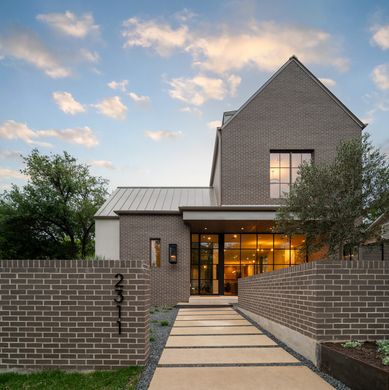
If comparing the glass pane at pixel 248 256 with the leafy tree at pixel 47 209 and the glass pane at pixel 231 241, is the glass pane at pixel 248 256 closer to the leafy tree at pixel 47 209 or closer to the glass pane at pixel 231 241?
the glass pane at pixel 231 241

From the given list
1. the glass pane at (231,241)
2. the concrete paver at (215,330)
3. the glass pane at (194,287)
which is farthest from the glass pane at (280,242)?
the concrete paver at (215,330)

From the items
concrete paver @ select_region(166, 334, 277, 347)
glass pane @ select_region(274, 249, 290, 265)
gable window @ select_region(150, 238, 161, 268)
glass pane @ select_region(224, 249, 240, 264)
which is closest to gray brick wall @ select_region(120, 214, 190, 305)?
gable window @ select_region(150, 238, 161, 268)

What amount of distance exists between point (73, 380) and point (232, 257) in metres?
15.6

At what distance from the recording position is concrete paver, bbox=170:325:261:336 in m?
8.91

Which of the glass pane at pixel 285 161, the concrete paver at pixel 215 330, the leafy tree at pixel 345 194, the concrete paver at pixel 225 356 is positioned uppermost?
the glass pane at pixel 285 161

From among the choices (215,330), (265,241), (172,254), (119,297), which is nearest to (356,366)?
(119,297)

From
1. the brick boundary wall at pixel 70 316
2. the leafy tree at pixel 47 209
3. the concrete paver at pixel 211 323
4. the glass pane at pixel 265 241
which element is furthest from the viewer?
the leafy tree at pixel 47 209

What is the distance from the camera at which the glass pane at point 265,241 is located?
19.9 m

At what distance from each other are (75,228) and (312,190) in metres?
25.5

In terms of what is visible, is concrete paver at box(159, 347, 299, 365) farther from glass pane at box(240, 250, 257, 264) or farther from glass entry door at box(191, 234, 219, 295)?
glass pane at box(240, 250, 257, 264)

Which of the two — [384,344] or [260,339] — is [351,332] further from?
[260,339]

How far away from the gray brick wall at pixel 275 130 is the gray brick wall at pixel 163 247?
10.1ft

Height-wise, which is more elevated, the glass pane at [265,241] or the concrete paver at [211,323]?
the glass pane at [265,241]

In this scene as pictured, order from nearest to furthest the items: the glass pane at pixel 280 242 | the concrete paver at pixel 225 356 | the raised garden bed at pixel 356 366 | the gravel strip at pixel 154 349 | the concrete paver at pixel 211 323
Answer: the raised garden bed at pixel 356 366
the gravel strip at pixel 154 349
the concrete paver at pixel 225 356
the concrete paver at pixel 211 323
the glass pane at pixel 280 242
